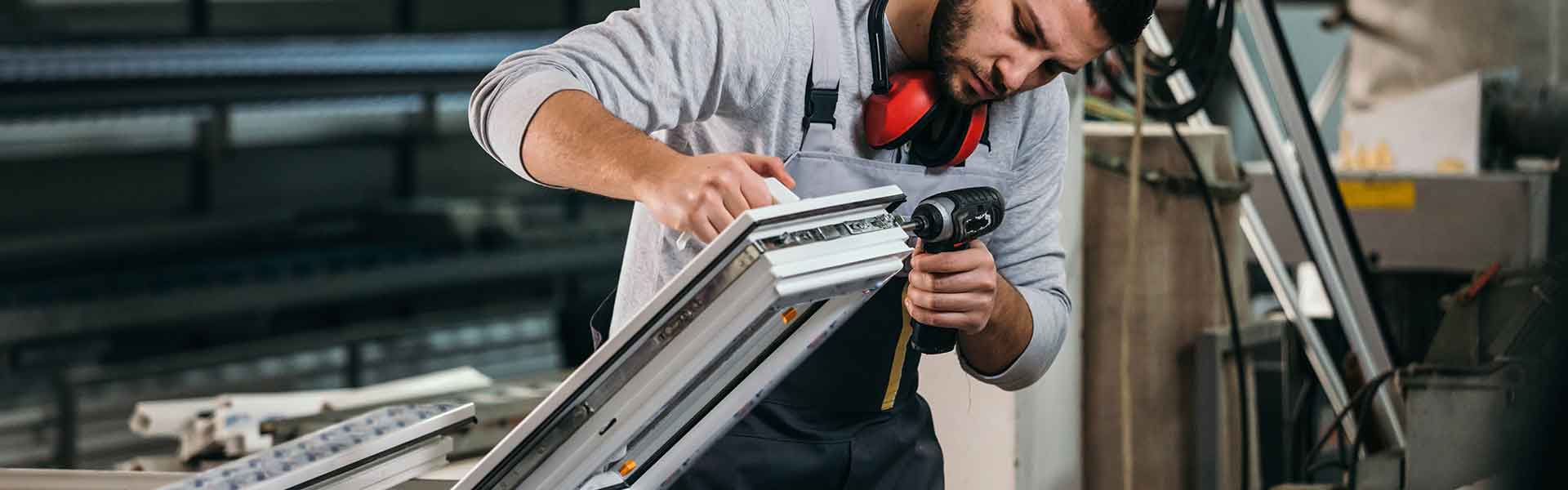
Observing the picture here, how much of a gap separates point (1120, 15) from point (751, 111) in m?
0.40

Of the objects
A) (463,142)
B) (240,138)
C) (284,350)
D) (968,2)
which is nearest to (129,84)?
(284,350)

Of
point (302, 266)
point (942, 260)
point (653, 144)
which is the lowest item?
point (302, 266)

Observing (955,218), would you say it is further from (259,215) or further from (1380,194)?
(259,215)

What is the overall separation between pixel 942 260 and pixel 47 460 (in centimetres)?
403

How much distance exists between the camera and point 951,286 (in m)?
1.38

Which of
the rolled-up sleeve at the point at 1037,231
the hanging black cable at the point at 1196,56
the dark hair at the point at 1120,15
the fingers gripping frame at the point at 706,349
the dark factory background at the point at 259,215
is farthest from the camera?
the dark factory background at the point at 259,215

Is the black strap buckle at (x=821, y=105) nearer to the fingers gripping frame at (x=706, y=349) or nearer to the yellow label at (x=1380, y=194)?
the fingers gripping frame at (x=706, y=349)

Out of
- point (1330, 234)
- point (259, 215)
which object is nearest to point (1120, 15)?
point (1330, 234)

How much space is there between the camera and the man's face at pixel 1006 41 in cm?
144

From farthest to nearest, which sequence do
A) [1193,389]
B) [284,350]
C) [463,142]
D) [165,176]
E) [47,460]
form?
[463,142] < [165,176] < [284,350] < [47,460] < [1193,389]

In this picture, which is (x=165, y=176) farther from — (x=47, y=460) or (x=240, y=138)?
(x=47, y=460)

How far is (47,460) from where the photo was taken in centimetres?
441

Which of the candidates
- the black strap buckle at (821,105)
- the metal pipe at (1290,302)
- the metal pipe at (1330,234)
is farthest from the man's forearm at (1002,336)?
the metal pipe at (1290,302)

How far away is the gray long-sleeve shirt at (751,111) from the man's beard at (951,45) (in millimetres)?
67
